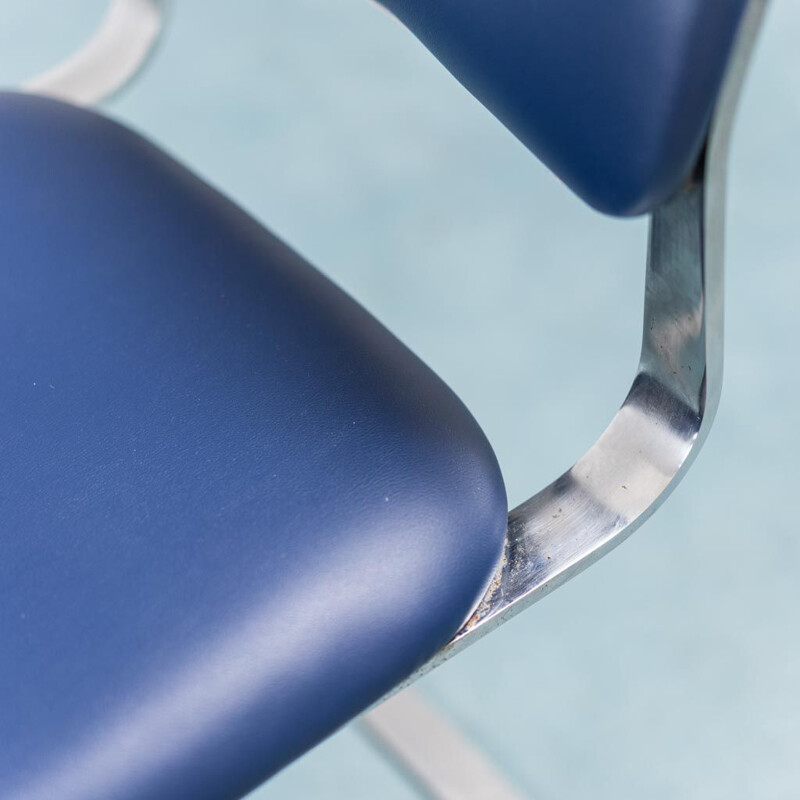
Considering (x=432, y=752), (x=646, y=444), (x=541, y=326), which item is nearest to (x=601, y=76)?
(x=646, y=444)

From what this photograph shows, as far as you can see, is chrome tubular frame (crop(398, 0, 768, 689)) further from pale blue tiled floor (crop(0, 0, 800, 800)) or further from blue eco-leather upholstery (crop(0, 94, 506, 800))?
pale blue tiled floor (crop(0, 0, 800, 800))

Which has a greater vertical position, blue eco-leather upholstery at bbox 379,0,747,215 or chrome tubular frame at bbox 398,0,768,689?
blue eco-leather upholstery at bbox 379,0,747,215

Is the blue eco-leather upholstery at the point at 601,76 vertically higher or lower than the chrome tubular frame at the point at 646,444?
higher

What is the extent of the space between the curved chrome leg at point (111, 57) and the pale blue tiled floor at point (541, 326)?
27 centimetres

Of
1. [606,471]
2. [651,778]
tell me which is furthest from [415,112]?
[606,471]

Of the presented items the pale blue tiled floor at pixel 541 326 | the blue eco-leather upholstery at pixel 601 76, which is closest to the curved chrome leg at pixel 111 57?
the pale blue tiled floor at pixel 541 326

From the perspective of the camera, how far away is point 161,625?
388mm

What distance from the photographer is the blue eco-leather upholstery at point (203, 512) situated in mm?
379

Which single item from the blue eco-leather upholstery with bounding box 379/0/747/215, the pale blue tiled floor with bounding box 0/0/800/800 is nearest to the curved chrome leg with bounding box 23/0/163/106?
the pale blue tiled floor with bounding box 0/0/800/800

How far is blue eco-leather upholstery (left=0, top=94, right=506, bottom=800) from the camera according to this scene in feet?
1.24

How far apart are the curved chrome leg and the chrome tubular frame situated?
523 millimetres

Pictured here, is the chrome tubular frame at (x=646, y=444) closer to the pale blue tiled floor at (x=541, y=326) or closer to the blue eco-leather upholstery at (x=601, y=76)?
the blue eco-leather upholstery at (x=601, y=76)

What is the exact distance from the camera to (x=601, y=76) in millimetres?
369

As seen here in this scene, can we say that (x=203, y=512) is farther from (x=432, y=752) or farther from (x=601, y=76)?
(x=432, y=752)
